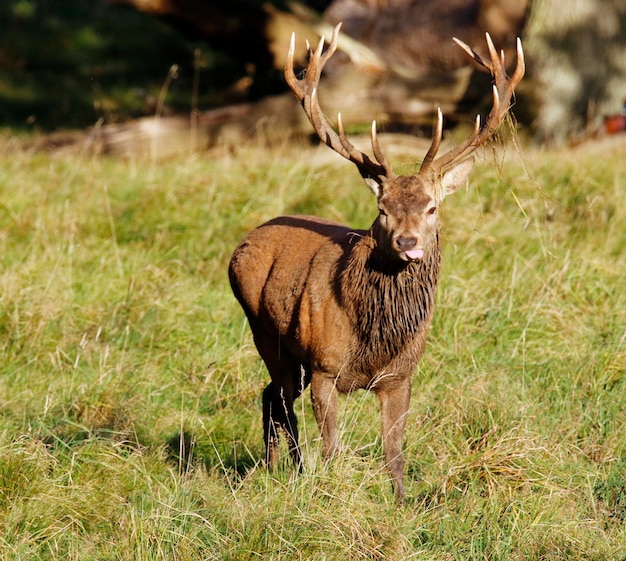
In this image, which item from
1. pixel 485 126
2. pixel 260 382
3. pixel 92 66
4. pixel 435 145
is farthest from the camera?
pixel 92 66

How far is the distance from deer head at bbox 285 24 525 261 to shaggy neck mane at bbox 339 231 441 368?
4.2 inches

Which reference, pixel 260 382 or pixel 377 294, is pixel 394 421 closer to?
pixel 377 294

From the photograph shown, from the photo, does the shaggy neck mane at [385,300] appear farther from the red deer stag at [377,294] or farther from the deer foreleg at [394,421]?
the deer foreleg at [394,421]

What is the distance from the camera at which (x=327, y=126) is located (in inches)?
206

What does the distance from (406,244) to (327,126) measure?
925mm

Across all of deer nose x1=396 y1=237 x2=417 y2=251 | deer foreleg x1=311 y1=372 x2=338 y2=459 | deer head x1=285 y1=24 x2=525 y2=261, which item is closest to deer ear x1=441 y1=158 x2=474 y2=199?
deer head x1=285 y1=24 x2=525 y2=261

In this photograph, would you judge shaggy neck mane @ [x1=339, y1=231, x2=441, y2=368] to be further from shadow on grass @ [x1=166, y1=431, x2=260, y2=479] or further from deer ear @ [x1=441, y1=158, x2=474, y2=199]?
shadow on grass @ [x1=166, y1=431, x2=260, y2=479]

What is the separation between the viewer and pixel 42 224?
803 cm

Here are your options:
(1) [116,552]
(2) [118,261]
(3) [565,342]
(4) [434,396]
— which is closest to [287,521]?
(1) [116,552]

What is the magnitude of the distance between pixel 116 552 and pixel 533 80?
7730 millimetres

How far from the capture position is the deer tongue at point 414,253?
4590mm

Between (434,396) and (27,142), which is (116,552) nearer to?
(434,396)

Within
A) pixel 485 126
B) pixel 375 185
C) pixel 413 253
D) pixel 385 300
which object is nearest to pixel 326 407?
pixel 385 300

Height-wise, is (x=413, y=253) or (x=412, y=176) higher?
(x=412, y=176)
